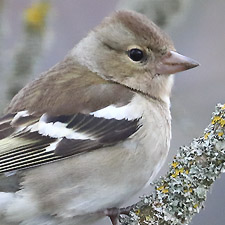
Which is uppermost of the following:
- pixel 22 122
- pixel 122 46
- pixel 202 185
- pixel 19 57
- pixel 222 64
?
pixel 222 64

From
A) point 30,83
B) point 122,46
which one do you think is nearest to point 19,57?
point 30,83

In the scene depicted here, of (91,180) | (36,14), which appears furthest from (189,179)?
(36,14)

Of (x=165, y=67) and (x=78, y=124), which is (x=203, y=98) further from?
(x=78, y=124)

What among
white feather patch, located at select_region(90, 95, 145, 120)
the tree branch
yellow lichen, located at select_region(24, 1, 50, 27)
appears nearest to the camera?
the tree branch

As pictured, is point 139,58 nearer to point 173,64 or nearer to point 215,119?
point 173,64

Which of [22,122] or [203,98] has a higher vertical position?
[203,98]

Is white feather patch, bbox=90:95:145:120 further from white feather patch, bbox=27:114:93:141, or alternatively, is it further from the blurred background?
the blurred background

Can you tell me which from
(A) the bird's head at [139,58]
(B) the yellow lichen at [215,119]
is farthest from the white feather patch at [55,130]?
(B) the yellow lichen at [215,119]

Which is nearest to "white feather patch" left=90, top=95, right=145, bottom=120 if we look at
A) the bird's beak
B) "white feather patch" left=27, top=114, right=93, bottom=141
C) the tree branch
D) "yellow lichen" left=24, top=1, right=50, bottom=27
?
"white feather patch" left=27, top=114, right=93, bottom=141
